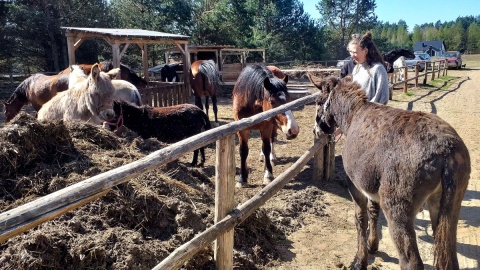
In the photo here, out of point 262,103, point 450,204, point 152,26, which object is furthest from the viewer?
point 152,26

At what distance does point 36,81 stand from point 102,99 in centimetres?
422

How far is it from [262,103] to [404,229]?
3048 millimetres

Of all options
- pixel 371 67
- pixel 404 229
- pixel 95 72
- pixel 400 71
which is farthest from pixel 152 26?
pixel 404 229

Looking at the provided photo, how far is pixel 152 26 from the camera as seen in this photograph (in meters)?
27.5

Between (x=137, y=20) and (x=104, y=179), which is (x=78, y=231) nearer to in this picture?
(x=104, y=179)

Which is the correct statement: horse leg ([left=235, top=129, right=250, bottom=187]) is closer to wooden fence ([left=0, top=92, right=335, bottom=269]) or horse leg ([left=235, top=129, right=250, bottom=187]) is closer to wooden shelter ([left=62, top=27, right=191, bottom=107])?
wooden fence ([left=0, top=92, right=335, bottom=269])

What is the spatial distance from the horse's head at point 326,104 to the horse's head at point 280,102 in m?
0.98

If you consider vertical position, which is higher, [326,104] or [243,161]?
[326,104]

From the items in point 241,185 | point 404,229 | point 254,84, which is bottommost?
point 241,185

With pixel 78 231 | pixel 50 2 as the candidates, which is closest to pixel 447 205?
pixel 78 231

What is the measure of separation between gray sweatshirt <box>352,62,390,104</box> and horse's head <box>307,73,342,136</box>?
47 centimetres

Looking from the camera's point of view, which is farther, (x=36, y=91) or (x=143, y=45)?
(x=143, y=45)

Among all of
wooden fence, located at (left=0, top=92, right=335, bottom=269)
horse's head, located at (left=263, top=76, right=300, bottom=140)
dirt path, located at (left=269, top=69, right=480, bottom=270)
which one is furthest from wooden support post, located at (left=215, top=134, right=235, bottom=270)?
horse's head, located at (left=263, top=76, right=300, bottom=140)

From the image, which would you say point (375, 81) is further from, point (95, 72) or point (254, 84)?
point (95, 72)
